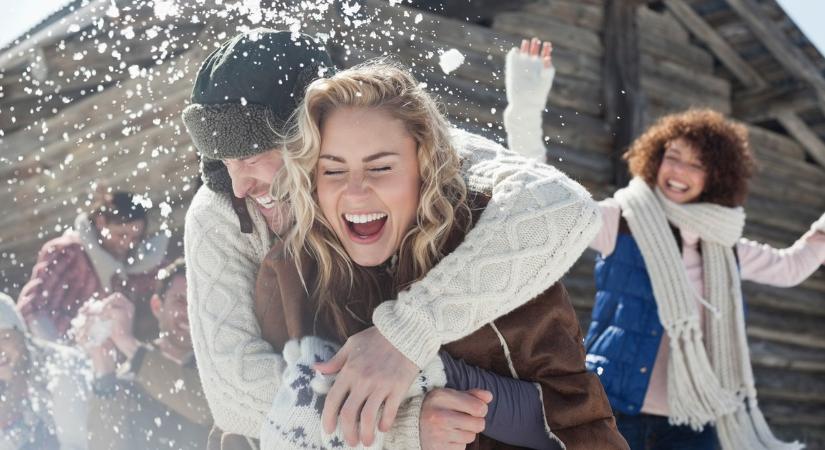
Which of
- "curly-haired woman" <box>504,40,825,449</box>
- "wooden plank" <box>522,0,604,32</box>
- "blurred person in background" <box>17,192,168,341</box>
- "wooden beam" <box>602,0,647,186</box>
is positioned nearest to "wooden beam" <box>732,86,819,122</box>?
"wooden beam" <box>602,0,647,186</box>

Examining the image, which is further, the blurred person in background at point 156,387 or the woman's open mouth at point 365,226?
the blurred person in background at point 156,387

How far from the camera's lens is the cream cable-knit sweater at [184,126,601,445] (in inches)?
49.3

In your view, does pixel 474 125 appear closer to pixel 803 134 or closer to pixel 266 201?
pixel 266 201

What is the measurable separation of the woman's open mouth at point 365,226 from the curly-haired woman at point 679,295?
4.54 feet

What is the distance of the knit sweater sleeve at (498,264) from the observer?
4.06 feet

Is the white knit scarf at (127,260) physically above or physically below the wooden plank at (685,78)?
above

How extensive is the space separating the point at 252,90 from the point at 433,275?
383 millimetres

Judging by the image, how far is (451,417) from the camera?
1.25 m

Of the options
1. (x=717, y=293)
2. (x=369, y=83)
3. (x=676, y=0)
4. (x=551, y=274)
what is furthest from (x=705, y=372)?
(x=676, y=0)

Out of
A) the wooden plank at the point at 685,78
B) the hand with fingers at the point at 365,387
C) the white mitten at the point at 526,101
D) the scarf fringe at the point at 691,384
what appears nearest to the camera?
the hand with fingers at the point at 365,387

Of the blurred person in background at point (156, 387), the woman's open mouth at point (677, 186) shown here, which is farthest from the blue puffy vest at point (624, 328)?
the blurred person in background at point (156, 387)

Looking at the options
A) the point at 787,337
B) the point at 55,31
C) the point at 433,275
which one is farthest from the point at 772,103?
the point at 433,275

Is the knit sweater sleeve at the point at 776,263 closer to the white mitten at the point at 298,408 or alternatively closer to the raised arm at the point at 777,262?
the raised arm at the point at 777,262

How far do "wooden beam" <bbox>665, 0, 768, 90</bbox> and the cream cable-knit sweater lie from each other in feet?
15.0
